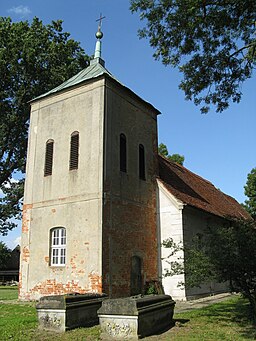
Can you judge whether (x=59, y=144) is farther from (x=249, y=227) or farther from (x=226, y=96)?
(x=249, y=227)

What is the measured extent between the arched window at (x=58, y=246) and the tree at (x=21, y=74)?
11768 mm

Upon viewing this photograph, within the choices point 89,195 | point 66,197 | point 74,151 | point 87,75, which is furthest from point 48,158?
point 87,75

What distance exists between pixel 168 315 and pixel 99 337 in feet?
7.96

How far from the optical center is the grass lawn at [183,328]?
8.20 m

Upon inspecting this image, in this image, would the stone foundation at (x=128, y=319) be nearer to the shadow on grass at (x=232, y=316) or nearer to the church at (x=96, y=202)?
the shadow on grass at (x=232, y=316)

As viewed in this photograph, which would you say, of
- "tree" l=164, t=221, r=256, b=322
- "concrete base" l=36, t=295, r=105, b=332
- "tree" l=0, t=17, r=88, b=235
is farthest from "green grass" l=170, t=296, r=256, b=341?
"tree" l=0, t=17, r=88, b=235

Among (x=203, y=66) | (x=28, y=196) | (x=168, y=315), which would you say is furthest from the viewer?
(x=28, y=196)

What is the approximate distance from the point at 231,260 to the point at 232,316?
10.7ft

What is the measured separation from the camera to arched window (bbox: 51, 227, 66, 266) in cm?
1549

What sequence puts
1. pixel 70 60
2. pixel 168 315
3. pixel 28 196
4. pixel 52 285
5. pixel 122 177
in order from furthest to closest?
pixel 70 60 → pixel 28 196 → pixel 122 177 → pixel 52 285 → pixel 168 315

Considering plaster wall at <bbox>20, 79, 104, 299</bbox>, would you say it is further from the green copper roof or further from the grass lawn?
the grass lawn

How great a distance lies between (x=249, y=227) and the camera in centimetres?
988

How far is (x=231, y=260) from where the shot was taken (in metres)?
9.12

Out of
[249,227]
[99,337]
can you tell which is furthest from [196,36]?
[99,337]
